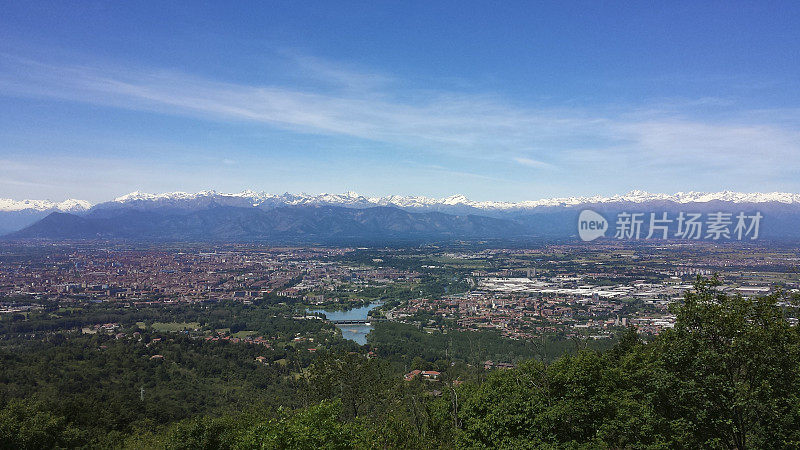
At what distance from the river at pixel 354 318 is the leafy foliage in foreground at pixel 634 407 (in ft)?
95.0

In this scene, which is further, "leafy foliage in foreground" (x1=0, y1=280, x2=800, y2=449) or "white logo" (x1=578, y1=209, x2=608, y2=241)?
"white logo" (x1=578, y1=209, x2=608, y2=241)

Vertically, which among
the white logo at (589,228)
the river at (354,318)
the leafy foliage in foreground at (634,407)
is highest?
the white logo at (589,228)

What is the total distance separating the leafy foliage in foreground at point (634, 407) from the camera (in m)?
6.46

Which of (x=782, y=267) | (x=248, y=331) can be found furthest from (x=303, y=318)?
(x=782, y=267)

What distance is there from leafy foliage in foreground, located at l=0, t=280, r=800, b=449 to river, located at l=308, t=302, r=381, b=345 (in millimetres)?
28954

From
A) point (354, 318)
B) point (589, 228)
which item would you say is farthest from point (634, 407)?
point (589, 228)

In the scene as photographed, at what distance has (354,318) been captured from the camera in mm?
52812

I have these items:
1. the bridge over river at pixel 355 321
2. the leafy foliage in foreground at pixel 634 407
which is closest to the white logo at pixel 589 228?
the bridge over river at pixel 355 321

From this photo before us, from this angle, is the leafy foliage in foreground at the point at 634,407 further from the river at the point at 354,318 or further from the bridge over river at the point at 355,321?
the bridge over river at the point at 355,321

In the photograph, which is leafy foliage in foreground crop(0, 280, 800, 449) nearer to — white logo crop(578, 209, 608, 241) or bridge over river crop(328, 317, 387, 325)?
bridge over river crop(328, 317, 387, 325)

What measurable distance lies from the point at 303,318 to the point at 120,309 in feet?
74.8

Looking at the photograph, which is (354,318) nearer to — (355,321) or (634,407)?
(355,321)

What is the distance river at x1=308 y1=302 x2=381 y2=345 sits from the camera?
4300cm

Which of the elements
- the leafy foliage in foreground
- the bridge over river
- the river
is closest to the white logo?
the bridge over river
